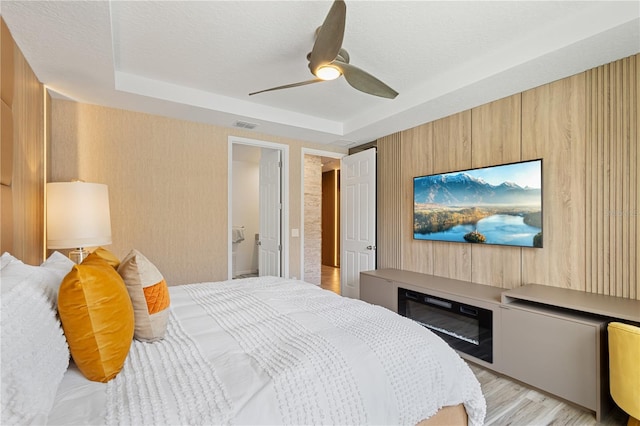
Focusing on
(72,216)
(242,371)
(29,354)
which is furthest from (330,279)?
(29,354)

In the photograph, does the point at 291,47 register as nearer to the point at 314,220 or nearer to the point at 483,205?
the point at 483,205

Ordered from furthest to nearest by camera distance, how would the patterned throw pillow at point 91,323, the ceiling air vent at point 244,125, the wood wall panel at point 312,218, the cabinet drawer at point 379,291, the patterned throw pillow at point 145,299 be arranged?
the wood wall panel at point 312,218
the ceiling air vent at point 244,125
the cabinet drawer at point 379,291
the patterned throw pillow at point 145,299
the patterned throw pillow at point 91,323

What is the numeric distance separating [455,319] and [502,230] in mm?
930

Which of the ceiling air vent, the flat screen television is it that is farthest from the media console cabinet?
the ceiling air vent

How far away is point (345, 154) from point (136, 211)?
3007 millimetres

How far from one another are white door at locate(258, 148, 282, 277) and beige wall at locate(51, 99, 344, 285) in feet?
2.01

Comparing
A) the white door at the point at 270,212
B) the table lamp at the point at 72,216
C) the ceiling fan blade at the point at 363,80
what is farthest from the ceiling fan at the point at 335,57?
the white door at the point at 270,212

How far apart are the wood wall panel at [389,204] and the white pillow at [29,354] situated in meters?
3.51

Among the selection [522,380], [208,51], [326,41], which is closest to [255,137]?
[208,51]

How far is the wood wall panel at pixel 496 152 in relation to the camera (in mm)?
2787

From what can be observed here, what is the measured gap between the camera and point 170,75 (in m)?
2.76

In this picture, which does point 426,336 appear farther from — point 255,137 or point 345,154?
point 345,154

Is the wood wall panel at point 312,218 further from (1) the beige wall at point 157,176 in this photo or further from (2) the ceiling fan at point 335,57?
(2) the ceiling fan at point 335,57

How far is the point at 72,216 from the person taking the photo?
2.25 meters
